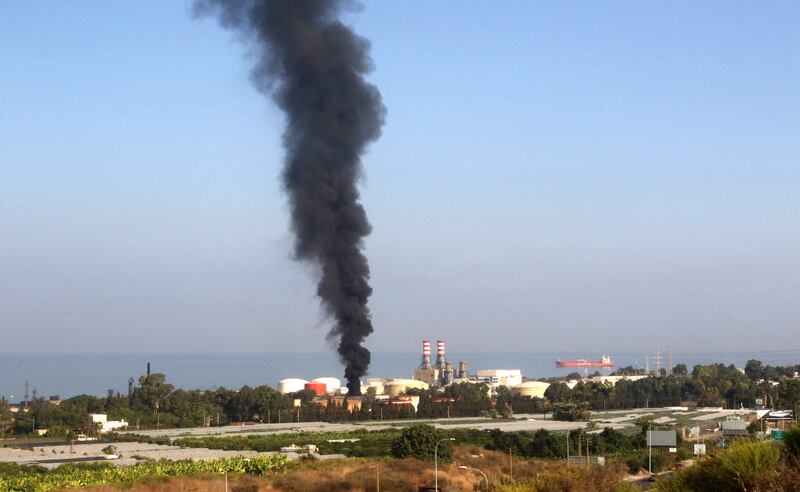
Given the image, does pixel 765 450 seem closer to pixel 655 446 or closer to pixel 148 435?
pixel 655 446

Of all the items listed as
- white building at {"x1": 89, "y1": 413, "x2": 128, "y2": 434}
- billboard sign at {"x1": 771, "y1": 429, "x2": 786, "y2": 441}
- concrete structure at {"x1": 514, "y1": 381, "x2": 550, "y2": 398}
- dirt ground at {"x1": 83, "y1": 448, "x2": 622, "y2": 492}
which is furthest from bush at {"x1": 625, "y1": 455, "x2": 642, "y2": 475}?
concrete structure at {"x1": 514, "y1": 381, "x2": 550, "y2": 398}

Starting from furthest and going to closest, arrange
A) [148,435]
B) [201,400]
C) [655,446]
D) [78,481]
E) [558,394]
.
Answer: [558,394], [201,400], [148,435], [655,446], [78,481]

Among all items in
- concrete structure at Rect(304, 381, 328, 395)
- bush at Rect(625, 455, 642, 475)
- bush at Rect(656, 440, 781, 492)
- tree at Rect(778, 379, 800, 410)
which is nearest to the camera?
bush at Rect(656, 440, 781, 492)

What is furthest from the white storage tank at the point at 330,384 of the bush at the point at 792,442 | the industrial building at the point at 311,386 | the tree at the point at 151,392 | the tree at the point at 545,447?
the bush at the point at 792,442

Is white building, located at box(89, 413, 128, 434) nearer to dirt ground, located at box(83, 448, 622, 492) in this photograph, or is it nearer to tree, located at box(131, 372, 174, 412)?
tree, located at box(131, 372, 174, 412)

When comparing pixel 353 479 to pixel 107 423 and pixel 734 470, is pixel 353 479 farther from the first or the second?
pixel 107 423

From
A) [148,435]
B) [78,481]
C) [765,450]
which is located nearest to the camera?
[765,450]

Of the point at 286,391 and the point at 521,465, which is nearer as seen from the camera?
the point at 521,465

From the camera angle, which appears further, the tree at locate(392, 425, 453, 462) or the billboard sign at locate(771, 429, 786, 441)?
the tree at locate(392, 425, 453, 462)

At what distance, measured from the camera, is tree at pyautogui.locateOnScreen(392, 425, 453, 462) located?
197 ft

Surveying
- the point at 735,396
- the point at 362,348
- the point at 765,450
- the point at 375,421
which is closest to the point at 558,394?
the point at 735,396

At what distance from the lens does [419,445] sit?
199 ft

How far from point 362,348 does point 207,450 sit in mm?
25950

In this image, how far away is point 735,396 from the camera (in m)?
131
